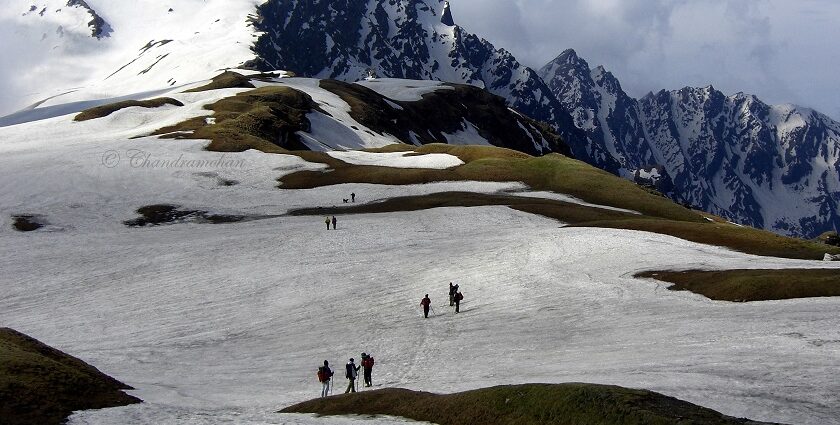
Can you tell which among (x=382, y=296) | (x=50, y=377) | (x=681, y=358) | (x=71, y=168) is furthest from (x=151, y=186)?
(x=681, y=358)

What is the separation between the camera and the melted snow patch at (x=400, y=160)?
393 feet

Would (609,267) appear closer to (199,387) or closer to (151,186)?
(199,387)

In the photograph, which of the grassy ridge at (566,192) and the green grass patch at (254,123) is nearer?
the grassy ridge at (566,192)

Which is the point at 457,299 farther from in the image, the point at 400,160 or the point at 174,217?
the point at 400,160

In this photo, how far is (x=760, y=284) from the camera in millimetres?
46969

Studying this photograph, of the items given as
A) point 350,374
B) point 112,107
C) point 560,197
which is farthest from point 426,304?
point 112,107

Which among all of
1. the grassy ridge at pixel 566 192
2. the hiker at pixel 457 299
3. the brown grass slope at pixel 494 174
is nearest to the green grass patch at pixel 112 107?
the brown grass slope at pixel 494 174

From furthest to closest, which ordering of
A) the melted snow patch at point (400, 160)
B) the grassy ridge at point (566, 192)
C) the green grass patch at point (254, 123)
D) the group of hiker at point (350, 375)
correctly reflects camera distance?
the green grass patch at point (254, 123) → the melted snow patch at point (400, 160) → the grassy ridge at point (566, 192) → the group of hiker at point (350, 375)

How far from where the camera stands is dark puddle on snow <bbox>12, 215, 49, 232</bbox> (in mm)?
77250

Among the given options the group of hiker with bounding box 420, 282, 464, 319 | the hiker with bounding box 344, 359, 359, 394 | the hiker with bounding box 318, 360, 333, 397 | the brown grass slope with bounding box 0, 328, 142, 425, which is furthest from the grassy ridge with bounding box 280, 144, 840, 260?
the brown grass slope with bounding box 0, 328, 142, 425

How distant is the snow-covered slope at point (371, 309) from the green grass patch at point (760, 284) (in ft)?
5.25

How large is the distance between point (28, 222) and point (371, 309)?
4663 centimetres

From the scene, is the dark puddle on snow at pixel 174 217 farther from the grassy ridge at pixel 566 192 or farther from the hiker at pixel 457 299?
the hiker at pixel 457 299

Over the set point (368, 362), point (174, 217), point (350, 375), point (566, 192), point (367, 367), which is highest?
point (566, 192)
